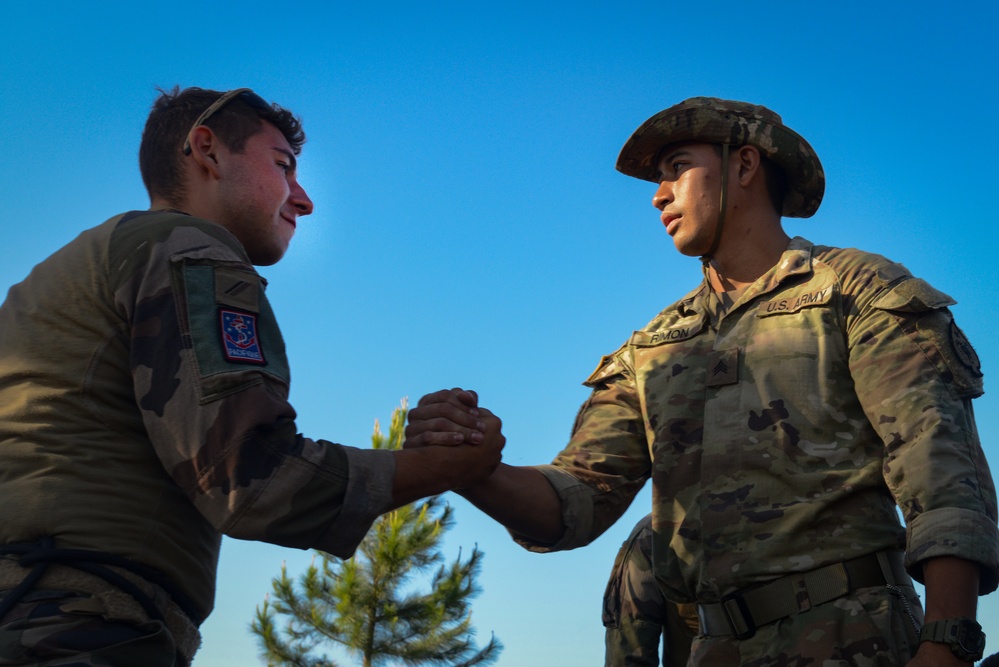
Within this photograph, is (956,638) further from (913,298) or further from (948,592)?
(913,298)

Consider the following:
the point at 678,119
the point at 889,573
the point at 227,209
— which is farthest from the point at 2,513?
the point at 678,119

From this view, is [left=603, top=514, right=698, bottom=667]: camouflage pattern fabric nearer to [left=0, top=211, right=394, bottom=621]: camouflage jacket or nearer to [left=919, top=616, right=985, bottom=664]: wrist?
[left=919, top=616, right=985, bottom=664]: wrist

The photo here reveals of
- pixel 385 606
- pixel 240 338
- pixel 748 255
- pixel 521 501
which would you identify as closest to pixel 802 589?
pixel 521 501

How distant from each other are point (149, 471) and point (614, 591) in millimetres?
3078

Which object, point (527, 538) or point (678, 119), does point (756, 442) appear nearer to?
point (527, 538)

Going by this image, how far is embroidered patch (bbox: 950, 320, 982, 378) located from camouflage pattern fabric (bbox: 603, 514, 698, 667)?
1.94 metres

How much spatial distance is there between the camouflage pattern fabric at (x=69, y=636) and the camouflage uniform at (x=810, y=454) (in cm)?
179

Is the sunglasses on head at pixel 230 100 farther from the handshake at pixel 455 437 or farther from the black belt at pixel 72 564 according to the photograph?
the black belt at pixel 72 564

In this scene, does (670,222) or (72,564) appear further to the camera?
(670,222)

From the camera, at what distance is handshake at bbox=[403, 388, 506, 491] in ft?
10.8

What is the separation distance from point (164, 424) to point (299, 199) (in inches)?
51.9

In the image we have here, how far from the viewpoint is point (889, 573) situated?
328 centimetres

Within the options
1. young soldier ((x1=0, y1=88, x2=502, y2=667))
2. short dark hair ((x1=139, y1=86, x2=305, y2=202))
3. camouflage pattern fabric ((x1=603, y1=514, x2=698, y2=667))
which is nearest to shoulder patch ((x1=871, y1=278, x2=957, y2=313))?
young soldier ((x1=0, y1=88, x2=502, y2=667))

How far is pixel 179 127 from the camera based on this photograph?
3.63 meters
